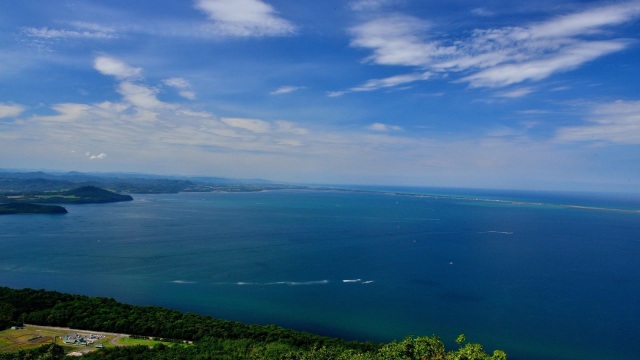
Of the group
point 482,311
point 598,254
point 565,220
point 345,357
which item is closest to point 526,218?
point 565,220

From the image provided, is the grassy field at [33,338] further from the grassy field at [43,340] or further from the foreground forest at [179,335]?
the foreground forest at [179,335]

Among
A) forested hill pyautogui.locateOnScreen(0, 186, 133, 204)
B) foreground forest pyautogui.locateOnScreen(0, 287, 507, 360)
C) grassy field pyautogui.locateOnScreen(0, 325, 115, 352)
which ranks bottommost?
grassy field pyautogui.locateOnScreen(0, 325, 115, 352)

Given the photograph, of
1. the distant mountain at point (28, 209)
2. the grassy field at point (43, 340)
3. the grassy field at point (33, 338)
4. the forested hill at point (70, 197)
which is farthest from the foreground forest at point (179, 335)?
the forested hill at point (70, 197)

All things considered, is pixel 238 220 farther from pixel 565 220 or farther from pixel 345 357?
pixel 565 220

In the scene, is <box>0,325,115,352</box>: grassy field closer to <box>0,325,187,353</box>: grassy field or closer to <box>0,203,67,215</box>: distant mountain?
<box>0,325,187,353</box>: grassy field

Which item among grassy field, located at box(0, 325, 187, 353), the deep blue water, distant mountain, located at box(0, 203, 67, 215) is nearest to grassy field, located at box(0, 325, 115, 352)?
grassy field, located at box(0, 325, 187, 353)

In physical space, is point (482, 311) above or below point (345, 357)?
below

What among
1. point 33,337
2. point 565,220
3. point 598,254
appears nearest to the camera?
point 33,337

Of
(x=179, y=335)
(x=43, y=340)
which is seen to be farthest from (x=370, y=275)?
(x=43, y=340)
